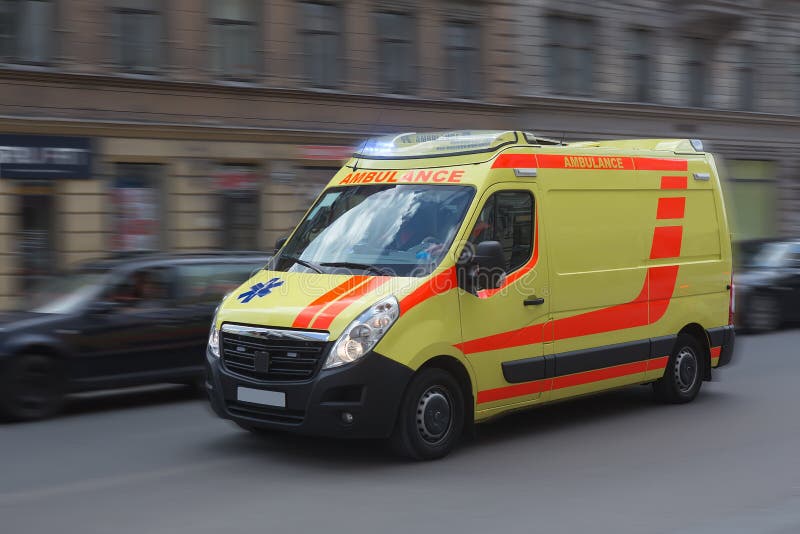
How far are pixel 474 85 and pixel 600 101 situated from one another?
13.5ft

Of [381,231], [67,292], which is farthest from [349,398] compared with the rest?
[67,292]

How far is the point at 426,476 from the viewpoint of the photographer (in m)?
6.57

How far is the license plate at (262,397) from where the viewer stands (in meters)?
6.75

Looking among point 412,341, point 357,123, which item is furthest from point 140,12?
point 412,341

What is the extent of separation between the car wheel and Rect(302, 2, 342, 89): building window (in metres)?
9.18

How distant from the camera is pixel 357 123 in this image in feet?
68.8

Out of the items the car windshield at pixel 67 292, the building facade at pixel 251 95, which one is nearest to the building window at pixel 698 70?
the building facade at pixel 251 95

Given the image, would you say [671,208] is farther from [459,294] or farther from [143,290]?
[143,290]

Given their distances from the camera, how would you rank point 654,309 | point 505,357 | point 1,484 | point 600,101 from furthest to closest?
point 600,101
point 654,309
point 505,357
point 1,484

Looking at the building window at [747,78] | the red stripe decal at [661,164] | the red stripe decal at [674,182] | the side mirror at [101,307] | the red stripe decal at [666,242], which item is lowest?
the side mirror at [101,307]

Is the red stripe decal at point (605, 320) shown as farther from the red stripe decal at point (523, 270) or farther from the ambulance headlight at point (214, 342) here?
the ambulance headlight at point (214, 342)

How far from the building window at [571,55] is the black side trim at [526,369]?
17941 mm

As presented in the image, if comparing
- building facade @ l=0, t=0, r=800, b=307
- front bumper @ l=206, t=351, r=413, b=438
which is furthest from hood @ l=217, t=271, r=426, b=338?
building facade @ l=0, t=0, r=800, b=307

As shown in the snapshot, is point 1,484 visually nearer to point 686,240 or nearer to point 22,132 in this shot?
point 686,240
